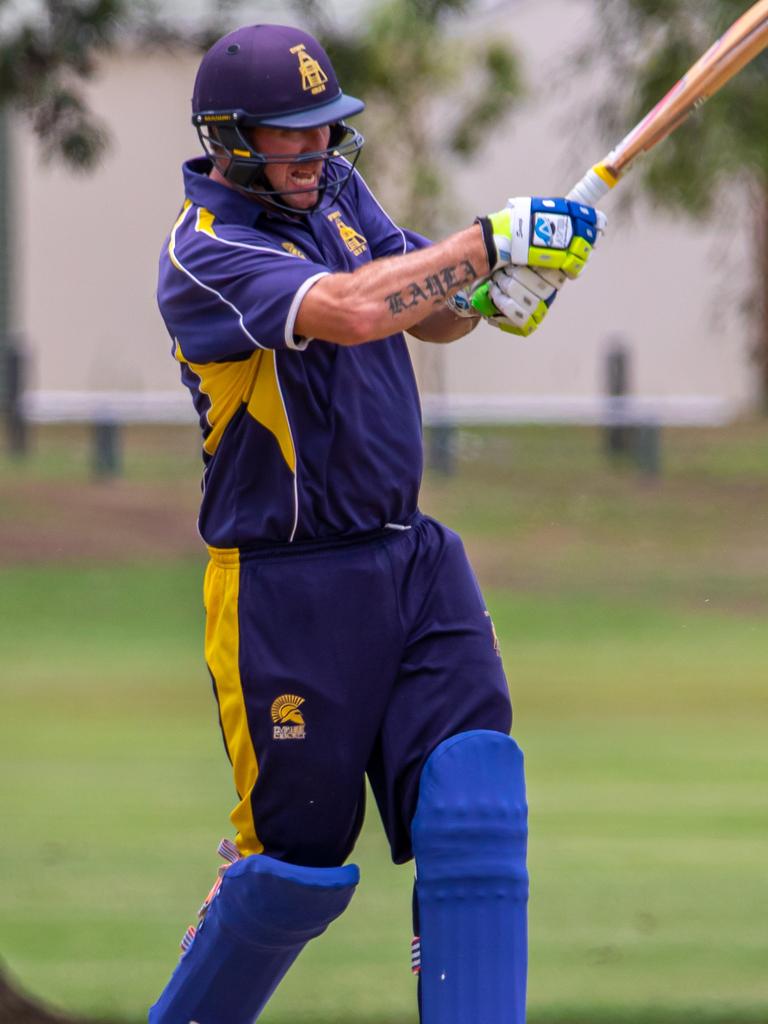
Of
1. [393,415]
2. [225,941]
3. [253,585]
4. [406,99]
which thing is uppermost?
[406,99]

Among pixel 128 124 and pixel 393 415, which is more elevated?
pixel 128 124

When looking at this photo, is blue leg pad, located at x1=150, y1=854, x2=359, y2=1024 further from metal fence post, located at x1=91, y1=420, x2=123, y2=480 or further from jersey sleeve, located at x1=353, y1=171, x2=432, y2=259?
metal fence post, located at x1=91, y1=420, x2=123, y2=480

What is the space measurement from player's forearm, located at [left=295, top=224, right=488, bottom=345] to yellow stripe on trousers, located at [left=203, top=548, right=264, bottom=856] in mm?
554

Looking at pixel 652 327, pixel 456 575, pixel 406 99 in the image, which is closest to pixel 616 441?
pixel 406 99

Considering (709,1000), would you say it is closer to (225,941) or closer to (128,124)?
(225,941)

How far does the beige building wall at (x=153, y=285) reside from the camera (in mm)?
23188

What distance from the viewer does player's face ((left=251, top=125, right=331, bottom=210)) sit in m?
3.92

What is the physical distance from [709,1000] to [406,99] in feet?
51.7

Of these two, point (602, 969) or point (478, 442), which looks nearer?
point (602, 969)

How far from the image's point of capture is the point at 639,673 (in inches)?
414

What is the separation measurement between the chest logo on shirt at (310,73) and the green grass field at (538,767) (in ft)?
7.25

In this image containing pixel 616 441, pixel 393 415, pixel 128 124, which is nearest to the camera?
pixel 393 415

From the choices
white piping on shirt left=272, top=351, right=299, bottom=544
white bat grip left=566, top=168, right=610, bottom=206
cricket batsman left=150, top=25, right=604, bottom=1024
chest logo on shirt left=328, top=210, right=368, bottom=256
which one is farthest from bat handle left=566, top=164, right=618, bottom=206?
white piping on shirt left=272, top=351, right=299, bottom=544

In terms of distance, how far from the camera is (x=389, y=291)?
3.76 meters
